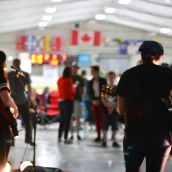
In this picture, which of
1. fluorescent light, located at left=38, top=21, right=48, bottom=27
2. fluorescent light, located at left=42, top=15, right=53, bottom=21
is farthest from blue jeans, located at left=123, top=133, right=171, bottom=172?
fluorescent light, located at left=38, top=21, right=48, bottom=27

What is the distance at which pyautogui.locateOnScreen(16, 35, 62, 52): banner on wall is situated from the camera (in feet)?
65.2

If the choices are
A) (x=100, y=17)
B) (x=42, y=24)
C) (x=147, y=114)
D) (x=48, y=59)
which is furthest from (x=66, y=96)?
(x=100, y=17)

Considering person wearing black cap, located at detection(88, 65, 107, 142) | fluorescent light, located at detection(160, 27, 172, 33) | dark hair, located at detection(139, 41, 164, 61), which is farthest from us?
fluorescent light, located at detection(160, 27, 172, 33)

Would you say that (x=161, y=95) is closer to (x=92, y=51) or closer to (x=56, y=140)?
(x=56, y=140)

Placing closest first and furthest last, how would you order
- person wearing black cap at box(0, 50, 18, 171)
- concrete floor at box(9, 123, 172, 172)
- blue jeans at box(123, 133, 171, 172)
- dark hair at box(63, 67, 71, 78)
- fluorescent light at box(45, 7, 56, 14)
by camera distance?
blue jeans at box(123, 133, 171, 172)
person wearing black cap at box(0, 50, 18, 171)
concrete floor at box(9, 123, 172, 172)
dark hair at box(63, 67, 71, 78)
fluorescent light at box(45, 7, 56, 14)

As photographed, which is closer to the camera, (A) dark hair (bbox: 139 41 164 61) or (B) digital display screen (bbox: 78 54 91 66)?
(A) dark hair (bbox: 139 41 164 61)

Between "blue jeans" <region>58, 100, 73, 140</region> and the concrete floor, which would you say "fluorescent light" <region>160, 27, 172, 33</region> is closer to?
the concrete floor

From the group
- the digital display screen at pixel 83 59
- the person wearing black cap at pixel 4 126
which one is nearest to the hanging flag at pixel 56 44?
the digital display screen at pixel 83 59

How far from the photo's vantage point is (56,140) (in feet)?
33.8

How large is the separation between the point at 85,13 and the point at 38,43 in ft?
9.48

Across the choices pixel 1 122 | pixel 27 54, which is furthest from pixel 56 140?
pixel 27 54

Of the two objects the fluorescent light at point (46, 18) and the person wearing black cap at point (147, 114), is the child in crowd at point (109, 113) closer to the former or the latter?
the person wearing black cap at point (147, 114)

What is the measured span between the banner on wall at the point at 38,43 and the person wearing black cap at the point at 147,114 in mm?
16730

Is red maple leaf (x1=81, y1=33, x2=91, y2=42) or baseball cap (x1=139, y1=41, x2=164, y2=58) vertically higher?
red maple leaf (x1=81, y1=33, x2=91, y2=42)
